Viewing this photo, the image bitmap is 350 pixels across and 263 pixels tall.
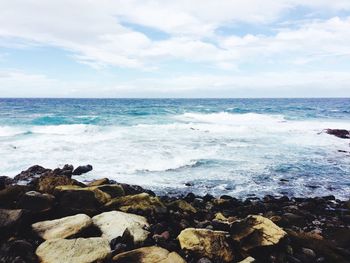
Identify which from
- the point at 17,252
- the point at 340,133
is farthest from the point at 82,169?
the point at 340,133

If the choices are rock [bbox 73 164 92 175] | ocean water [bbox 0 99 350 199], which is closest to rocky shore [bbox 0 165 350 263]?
ocean water [bbox 0 99 350 199]

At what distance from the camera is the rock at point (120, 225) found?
241 inches

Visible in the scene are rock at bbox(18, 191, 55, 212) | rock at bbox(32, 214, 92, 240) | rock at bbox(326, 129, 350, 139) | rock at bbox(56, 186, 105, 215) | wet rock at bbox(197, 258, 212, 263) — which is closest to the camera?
wet rock at bbox(197, 258, 212, 263)

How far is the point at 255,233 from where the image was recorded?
6.20 metres

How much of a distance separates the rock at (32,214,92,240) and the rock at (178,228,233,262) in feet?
5.35

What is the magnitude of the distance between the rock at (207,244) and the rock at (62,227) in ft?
5.35

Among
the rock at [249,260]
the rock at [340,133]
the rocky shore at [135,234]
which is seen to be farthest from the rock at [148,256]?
the rock at [340,133]

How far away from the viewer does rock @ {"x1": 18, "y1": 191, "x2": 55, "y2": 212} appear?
673 centimetres

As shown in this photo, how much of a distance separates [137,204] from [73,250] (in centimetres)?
262

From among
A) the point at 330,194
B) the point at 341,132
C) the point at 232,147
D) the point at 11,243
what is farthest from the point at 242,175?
the point at 341,132

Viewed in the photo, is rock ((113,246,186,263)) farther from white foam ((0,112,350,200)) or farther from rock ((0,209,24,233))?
white foam ((0,112,350,200))

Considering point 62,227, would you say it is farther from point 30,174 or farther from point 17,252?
point 30,174

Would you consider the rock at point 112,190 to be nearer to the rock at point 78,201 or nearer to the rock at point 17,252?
the rock at point 78,201

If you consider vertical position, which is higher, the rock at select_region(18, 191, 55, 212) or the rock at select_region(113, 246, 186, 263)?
the rock at select_region(18, 191, 55, 212)
